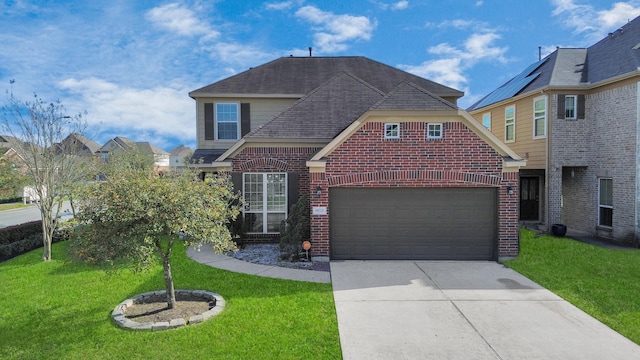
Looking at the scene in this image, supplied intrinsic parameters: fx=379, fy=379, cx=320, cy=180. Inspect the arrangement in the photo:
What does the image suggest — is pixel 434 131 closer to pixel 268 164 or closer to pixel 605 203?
pixel 268 164

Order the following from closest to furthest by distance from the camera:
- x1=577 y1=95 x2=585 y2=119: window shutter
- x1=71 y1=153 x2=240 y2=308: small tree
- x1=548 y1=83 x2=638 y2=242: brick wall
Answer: x1=71 y1=153 x2=240 y2=308: small tree < x1=548 y1=83 x2=638 y2=242: brick wall < x1=577 y1=95 x2=585 y2=119: window shutter

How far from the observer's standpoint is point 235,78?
16.8 m

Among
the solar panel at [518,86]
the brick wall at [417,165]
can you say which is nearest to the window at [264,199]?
the brick wall at [417,165]

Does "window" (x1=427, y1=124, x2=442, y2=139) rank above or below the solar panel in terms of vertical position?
below

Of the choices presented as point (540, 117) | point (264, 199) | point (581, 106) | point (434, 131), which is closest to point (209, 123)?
point (264, 199)

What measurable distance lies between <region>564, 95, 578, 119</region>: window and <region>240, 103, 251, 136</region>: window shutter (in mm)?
12751

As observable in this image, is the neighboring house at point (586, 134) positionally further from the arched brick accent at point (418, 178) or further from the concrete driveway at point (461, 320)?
the concrete driveway at point (461, 320)

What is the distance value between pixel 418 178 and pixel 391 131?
4.93 feet

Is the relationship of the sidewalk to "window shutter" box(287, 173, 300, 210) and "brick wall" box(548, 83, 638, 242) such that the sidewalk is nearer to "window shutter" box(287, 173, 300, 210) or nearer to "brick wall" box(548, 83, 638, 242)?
"window shutter" box(287, 173, 300, 210)

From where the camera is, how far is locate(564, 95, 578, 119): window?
15031 millimetres

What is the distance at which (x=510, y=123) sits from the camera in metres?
17.9

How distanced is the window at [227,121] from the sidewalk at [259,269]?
6.09 metres

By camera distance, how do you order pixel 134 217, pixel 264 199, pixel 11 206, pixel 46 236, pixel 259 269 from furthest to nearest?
1. pixel 11 206
2. pixel 264 199
3. pixel 46 236
4. pixel 259 269
5. pixel 134 217

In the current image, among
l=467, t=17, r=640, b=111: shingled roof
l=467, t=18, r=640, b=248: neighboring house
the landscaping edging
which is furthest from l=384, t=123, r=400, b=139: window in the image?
l=467, t=17, r=640, b=111: shingled roof
